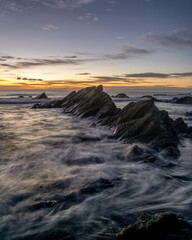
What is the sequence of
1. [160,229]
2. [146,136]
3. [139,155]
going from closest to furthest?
[160,229]
[139,155]
[146,136]

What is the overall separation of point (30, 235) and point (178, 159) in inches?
234

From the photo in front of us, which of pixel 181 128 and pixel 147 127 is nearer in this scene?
pixel 147 127

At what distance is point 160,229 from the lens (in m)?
2.99

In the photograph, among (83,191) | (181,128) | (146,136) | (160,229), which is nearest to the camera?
(160,229)

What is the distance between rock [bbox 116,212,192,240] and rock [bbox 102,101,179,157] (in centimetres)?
557

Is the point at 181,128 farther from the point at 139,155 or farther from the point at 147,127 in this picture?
the point at 139,155

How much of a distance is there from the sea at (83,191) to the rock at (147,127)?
680mm

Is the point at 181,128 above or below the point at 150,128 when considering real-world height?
below

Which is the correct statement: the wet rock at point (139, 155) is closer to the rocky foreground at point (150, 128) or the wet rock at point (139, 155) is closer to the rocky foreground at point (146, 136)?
the rocky foreground at point (146, 136)

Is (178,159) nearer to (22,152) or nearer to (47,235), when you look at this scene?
(47,235)

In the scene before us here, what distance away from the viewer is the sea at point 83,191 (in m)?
3.80

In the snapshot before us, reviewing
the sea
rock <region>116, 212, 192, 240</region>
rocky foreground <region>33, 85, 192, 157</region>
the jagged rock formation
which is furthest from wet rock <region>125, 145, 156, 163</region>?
the jagged rock formation

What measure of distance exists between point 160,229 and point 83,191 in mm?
2482

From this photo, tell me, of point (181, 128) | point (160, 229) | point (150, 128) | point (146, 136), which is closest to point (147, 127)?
point (150, 128)
